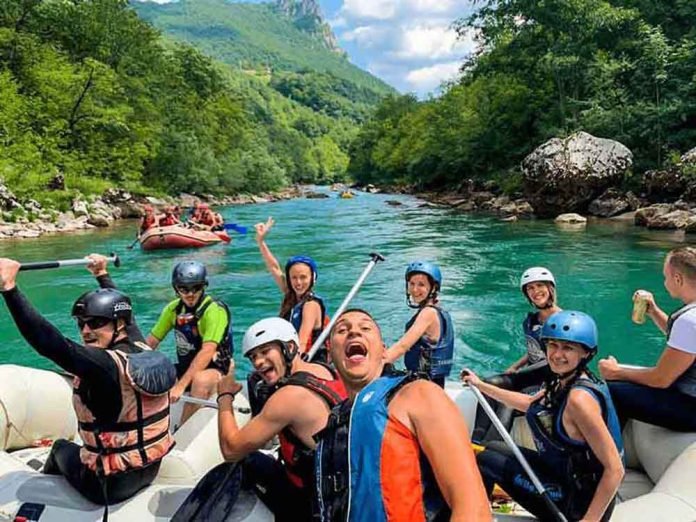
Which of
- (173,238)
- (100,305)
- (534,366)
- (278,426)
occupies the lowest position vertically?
(173,238)

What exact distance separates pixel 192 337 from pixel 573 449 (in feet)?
10.0

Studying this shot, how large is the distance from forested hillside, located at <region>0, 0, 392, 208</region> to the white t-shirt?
1044 inches

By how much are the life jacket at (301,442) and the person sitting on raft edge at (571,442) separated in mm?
1057

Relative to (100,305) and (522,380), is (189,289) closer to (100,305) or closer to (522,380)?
(100,305)

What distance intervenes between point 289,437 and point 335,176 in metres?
109

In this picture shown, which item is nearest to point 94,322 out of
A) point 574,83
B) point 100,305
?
point 100,305

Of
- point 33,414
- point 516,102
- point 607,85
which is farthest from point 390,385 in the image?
point 516,102

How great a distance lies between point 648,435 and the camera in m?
3.77

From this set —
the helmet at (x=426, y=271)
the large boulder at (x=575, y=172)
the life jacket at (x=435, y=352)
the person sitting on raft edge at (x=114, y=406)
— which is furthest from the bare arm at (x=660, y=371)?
the large boulder at (x=575, y=172)

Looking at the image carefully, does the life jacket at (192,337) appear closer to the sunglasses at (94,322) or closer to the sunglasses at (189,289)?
the sunglasses at (189,289)

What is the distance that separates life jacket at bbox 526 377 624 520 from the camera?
9.25ft

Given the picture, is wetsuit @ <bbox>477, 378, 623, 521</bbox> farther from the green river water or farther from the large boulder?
the large boulder

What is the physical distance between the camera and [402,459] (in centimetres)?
184

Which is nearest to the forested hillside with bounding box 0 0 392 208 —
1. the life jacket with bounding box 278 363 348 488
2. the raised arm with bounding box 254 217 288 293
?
the raised arm with bounding box 254 217 288 293
